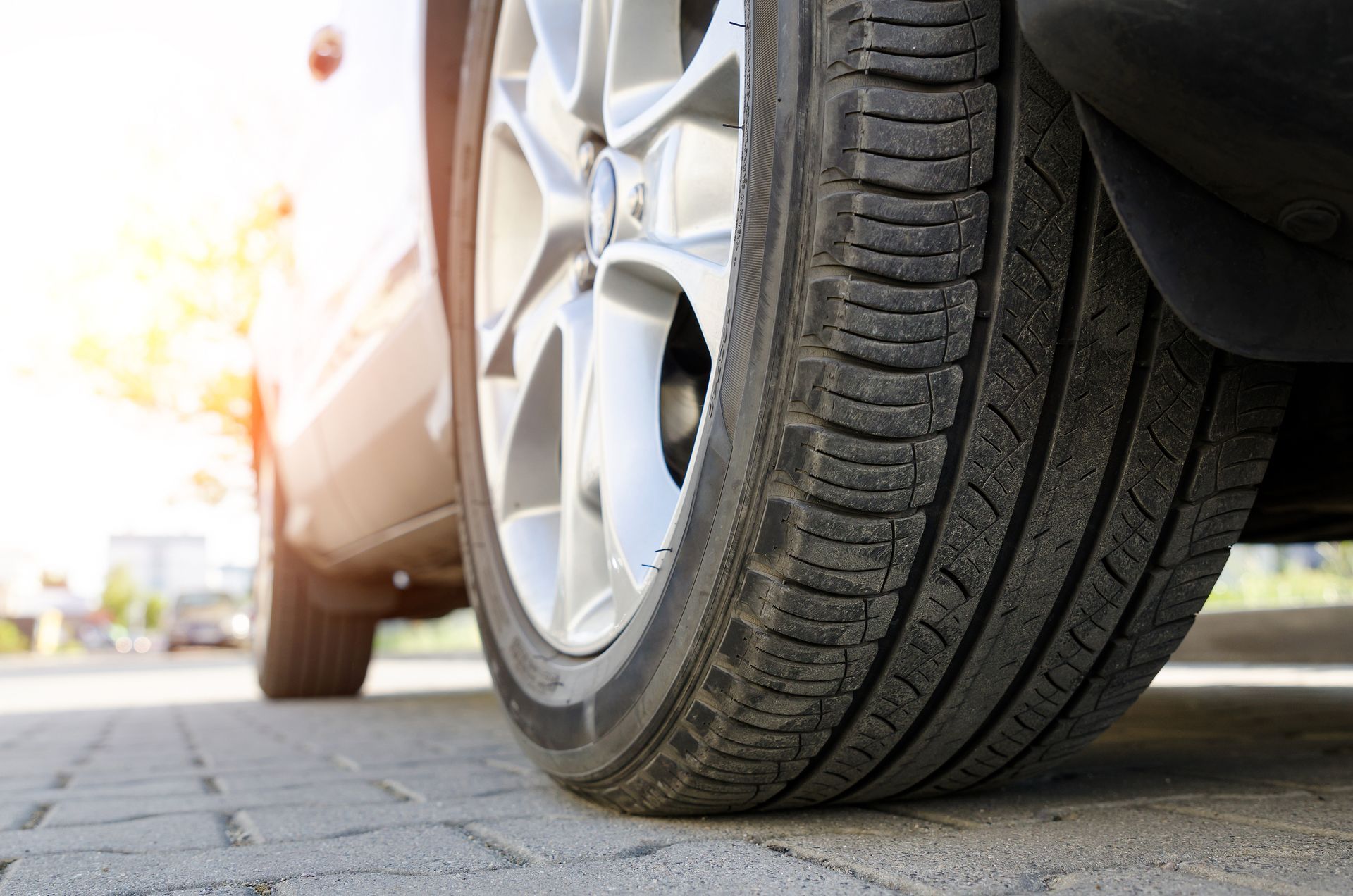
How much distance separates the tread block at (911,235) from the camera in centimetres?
93

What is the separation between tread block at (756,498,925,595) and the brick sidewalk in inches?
9.7

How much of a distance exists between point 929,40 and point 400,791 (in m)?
1.22

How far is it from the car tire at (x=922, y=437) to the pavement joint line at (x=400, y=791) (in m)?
0.49

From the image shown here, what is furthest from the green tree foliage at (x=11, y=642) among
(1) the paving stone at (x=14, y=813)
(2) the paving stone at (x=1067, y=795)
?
(2) the paving stone at (x=1067, y=795)

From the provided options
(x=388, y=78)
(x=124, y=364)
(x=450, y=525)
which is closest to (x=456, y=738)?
(x=450, y=525)

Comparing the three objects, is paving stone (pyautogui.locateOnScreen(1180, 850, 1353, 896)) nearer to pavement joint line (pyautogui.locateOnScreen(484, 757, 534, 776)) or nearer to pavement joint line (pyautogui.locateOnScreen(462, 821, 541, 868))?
pavement joint line (pyautogui.locateOnScreen(462, 821, 541, 868))

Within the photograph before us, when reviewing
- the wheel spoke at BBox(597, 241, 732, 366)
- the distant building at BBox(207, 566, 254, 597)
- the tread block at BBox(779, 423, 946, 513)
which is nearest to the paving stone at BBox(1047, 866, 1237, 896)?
the tread block at BBox(779, 423, 946, 513)

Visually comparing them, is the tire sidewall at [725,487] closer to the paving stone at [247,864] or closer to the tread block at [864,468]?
the tread block at [864,468]

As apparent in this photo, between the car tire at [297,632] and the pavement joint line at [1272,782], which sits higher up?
the pavement joint line at [1272,782]

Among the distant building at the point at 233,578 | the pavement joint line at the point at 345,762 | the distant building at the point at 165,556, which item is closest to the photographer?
the pavement joint line at the point at 345,762

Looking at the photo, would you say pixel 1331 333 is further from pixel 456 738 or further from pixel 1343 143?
pixel 456 738

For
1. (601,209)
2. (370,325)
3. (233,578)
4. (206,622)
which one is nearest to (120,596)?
(233,578)

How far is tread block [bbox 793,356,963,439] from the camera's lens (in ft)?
3.07

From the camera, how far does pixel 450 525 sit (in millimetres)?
2465
